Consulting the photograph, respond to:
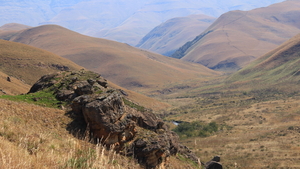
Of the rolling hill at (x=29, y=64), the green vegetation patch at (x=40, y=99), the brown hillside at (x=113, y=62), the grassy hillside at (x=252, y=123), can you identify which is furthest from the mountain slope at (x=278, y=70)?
the green vegetation patch at (x=40, y=99)

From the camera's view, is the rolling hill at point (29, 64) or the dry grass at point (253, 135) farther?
the rolling hill at point (29, 64)

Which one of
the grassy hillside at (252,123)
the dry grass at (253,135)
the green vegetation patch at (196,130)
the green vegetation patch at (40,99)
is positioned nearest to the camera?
the green vegetation patch at (40,99)

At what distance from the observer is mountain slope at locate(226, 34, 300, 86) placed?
2985 inches

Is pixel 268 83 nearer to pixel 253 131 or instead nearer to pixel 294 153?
pixel 253 131

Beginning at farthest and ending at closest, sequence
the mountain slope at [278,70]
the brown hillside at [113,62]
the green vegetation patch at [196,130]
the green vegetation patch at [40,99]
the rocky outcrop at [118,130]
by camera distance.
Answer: the brown hillside at [113,62]
the mountain slope at [278,70]
the green vegetation patch at [196,130]
the green vegetation patch at [40,99]
the rocky outcrop at [118,130]

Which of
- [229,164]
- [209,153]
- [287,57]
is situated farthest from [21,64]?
[287,57]

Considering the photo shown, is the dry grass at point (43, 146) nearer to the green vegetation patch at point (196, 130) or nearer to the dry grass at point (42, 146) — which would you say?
the dry grass at point (42, 146)

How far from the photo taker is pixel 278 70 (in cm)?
8319

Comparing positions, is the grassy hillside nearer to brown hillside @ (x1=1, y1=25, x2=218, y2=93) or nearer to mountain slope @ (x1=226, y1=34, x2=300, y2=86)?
mountain slope @ (x1=226, y1=34, x2=300, y2=86)

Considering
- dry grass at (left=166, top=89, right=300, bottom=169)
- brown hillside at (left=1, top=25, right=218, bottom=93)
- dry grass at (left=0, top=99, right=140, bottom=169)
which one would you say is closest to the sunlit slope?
dry grass at (left=166, top=89, right=300, bottom=169)

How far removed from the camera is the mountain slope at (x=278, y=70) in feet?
249

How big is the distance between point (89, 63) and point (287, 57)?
2596 inches

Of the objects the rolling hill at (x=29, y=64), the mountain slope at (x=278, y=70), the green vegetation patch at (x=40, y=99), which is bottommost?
the green vegetation patch at (x=40, y=99)

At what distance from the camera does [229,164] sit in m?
23.9
